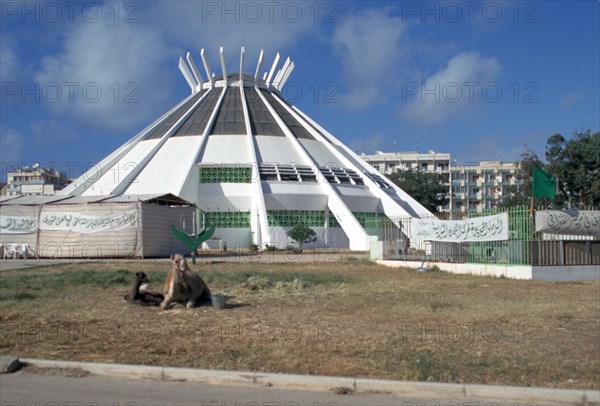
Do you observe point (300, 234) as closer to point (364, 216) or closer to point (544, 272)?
point (364, 216)

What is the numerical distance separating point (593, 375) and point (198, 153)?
44.9 meters

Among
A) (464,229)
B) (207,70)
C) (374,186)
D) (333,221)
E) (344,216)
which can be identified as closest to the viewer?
(464,229)

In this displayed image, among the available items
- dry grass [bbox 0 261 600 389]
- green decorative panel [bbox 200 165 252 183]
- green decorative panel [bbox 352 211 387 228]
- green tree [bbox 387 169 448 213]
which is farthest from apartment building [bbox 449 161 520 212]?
dry grass [bbox 0 261 600 389]

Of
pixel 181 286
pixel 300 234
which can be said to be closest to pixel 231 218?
pixel 300 234

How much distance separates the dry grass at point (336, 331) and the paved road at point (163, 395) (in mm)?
587

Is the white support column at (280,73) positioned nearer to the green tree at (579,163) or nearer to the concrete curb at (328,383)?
the green tree at (579,163)

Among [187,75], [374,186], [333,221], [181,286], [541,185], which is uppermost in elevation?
[187,75]

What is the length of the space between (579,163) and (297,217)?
65.2 ft

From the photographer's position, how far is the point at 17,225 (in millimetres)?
31531

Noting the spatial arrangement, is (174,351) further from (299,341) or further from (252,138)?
(252,138)

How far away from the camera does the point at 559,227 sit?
786 inches

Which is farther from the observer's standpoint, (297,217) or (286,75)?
(286,75)

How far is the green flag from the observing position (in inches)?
801

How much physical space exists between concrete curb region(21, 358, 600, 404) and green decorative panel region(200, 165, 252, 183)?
41841 mm
